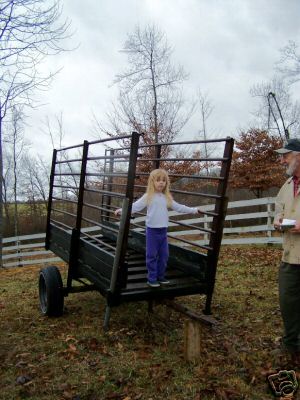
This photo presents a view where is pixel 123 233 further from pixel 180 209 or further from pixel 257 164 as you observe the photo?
pixel 257 164

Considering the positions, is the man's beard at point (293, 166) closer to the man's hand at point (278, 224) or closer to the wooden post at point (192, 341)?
the man's hand at point (278, 224)

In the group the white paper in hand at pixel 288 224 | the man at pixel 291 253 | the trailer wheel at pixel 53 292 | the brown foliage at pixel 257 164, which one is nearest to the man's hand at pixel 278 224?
the man at pixel 291 253

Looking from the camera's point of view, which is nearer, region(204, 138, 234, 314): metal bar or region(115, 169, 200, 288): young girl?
region(204, 138, 234, 314): metal bar

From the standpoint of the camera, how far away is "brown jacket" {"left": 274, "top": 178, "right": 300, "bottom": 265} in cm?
371

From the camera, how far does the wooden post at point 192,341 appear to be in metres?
3.89

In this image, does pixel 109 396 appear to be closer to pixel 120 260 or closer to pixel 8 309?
pixel 120 260

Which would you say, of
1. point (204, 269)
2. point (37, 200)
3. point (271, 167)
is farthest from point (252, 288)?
point (37, 200)

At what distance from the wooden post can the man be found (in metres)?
0.89

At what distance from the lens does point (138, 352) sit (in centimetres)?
425

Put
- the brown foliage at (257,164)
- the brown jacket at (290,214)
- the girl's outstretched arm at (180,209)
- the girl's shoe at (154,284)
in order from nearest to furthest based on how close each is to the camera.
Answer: the brown jacket at (290,214) → the girl's shoe at (154,284) → the girl's outstretched arm at (180,209) → the brown foliage at (257,164)

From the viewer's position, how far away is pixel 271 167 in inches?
859

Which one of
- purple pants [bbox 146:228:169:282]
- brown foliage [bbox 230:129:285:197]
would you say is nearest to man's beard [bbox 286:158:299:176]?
purple pants [bbox 146:228:169:282]

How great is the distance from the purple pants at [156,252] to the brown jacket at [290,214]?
1438 millimetres

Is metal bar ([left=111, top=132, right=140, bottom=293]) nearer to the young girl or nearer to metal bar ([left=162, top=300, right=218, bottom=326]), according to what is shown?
the young girl
